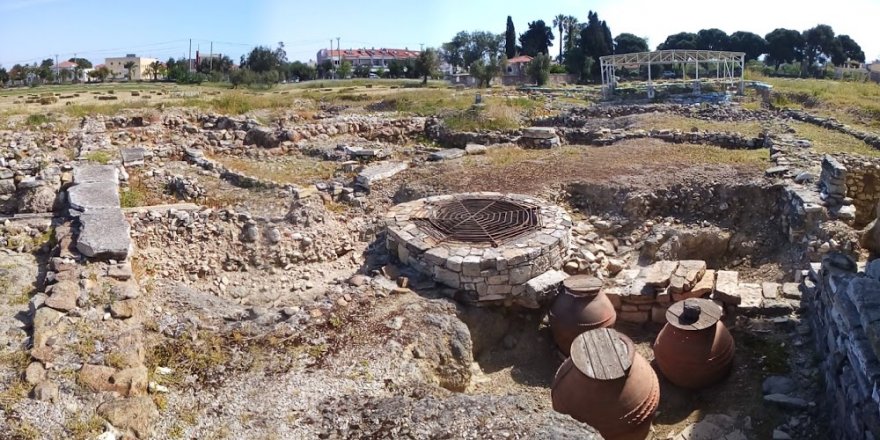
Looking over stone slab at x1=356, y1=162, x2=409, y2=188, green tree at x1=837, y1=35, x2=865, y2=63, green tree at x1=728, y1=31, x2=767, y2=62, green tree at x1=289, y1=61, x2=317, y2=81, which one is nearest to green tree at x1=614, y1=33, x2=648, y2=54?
green tree at x1=728, y1=31, x2=767, y2=62

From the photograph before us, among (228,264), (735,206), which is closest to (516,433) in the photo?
(228,264)

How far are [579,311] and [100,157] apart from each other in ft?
30.5

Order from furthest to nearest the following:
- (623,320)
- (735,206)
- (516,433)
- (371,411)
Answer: (735,206) < (623,320) < (371,411) < (516,433)

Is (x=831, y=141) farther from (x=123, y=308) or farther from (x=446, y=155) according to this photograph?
(x=123, y=308)

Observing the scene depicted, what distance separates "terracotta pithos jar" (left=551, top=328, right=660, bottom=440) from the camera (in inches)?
191

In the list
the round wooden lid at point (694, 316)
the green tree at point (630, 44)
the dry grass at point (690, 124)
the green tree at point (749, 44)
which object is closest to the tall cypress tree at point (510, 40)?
the green tree at point (630, 44)

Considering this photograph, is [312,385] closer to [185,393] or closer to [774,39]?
[185,393]

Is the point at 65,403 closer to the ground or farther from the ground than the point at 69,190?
closer to the ground

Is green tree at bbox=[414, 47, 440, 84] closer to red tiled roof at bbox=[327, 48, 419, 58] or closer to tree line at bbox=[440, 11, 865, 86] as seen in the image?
tree line at bbox=[440, 11, 865, 86]

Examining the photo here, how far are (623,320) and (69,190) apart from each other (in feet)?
25.8

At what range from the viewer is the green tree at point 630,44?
61.8 meters

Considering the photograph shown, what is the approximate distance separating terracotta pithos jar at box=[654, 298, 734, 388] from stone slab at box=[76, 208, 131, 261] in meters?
5.86

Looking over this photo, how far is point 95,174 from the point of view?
969 centimetres

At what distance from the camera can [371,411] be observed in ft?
14.1
